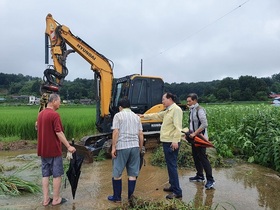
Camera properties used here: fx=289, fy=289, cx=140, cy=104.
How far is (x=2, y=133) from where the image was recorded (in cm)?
1267

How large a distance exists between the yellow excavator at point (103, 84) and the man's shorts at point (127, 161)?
13.0 ft

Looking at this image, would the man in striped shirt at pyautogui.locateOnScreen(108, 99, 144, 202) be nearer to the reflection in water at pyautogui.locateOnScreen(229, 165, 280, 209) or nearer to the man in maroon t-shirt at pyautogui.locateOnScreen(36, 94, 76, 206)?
the man in maroon t-shirt at pyautogui.locateOnScreen(36, 94, 76, 206)

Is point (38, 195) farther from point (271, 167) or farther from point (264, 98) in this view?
point (264, 98)

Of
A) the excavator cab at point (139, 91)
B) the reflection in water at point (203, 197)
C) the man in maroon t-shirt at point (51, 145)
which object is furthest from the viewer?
the excavator cab at point (139, 91)

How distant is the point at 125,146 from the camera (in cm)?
475

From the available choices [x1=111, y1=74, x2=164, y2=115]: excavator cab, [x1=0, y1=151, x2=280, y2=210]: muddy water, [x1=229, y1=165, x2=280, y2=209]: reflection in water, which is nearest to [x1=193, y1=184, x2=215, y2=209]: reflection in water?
[x1=0, y1=151, x2=280, y2=210]: muddy water

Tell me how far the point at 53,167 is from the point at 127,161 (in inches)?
47.5

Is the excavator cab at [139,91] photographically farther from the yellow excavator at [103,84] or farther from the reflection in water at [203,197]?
the reflection in water at [203,197]

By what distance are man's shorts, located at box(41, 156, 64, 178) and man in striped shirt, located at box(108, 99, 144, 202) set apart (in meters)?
0.87

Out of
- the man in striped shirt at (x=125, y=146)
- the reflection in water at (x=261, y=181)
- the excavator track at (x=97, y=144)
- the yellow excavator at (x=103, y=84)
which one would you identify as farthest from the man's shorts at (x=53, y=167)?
the yellow excavator at (x=103, y=84)

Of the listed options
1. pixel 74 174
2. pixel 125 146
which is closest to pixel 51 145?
pixel 74 174

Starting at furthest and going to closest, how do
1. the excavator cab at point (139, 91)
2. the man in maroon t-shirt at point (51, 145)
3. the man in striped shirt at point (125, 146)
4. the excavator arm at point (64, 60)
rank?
1. the excavator cab at point (139, 91)
2. the excavator arm at point (64, 60)
3. the man in striped shirt at point (125, 146)
4. the man in maroon t-shirt at point (51, 145)

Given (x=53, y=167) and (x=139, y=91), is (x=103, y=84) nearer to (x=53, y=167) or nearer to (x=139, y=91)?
(x=139, y=91)

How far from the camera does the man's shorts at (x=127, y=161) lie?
4789 millimetres
